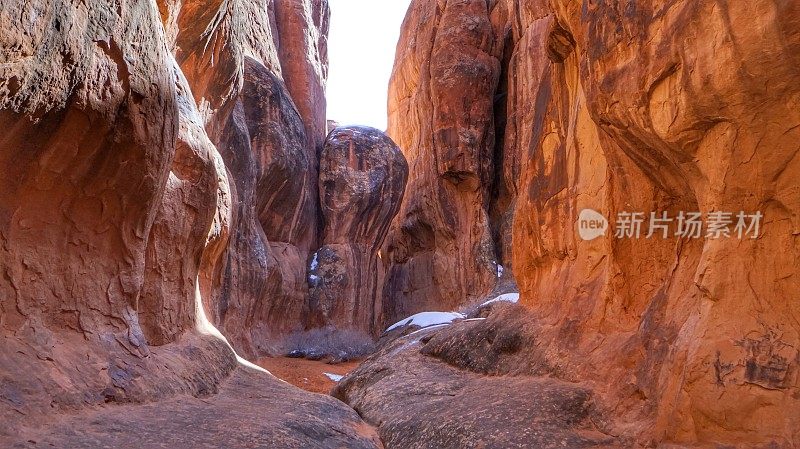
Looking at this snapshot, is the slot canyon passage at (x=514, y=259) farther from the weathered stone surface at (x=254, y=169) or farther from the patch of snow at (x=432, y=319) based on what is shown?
the patch of snow at (x=432, y=319)

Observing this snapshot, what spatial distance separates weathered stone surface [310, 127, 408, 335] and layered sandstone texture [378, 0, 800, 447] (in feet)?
31.4

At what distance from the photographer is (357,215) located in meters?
17.7

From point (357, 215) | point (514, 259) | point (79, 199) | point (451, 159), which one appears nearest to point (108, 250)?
point (79, 199)

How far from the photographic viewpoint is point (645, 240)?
202 inches

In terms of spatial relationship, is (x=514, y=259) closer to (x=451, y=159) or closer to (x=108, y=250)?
(x=108, y=250)

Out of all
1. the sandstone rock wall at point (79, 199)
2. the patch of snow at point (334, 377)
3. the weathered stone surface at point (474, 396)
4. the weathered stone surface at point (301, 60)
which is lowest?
the patch of snow at point (334, 377)

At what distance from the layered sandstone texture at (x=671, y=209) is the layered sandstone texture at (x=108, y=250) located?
2.32 m

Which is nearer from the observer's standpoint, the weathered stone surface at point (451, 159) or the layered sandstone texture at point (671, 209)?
the layered sandstone texture at point (671, 209)

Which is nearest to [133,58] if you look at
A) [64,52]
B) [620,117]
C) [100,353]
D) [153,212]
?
[64,52]

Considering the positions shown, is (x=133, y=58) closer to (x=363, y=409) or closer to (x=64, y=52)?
(x=64, y=52)

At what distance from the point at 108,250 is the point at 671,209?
4.23m

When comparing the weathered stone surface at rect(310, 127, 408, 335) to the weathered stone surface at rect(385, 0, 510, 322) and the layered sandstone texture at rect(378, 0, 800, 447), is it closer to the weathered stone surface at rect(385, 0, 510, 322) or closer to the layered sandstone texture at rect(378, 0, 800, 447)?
the weathered stone surface at rect(385, 0, 510, 322)

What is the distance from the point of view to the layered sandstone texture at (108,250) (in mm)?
3346

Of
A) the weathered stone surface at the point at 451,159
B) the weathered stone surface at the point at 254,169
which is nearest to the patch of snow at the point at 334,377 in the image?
the weathered stone surface at the point at 254,169
